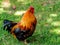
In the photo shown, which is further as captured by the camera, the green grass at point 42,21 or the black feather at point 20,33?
the green grass at point 42,21

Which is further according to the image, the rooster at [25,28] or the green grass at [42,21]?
the green grass at [42,21]

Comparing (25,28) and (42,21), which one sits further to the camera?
(42,21)

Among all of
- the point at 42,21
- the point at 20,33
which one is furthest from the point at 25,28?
the point at 42,21

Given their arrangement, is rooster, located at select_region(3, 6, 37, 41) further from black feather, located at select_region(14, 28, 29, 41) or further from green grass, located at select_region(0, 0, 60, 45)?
green grass, located at select_region(0, 0, 60, 45)

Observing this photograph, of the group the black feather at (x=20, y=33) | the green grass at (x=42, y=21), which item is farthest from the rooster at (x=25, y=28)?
the green grass at (x=42, y=21)

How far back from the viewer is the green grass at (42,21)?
6.39 metres

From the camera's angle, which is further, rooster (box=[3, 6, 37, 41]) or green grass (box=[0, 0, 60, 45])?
green grass (box=[0, 0, 60, 45])

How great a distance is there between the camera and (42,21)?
24.3ft

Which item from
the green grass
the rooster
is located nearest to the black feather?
Result: the rooster

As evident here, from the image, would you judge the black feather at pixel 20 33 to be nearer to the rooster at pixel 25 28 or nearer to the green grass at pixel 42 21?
the rooster at pixel 25 28

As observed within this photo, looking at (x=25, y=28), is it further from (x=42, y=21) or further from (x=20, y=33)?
(x=42, y=21)

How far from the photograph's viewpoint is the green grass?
6.39m

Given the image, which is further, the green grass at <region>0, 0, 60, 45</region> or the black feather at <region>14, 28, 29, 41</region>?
the green grass at <region>0, 0, 60, 45</region>

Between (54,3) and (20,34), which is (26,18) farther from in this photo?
(54,3)
